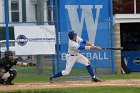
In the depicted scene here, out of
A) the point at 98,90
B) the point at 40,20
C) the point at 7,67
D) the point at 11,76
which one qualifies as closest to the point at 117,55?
the point at 40,20

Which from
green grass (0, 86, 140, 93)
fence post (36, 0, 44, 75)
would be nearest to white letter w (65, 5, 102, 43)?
fence post (36, 0, 44, 75)

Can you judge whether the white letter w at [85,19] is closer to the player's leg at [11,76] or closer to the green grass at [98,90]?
the player's leg at [11,76]

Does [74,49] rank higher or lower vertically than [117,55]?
higher

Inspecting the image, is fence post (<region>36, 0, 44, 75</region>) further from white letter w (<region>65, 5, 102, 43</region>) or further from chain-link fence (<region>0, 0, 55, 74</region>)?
white letter w (<region>65, 5, 102, 43</region>)

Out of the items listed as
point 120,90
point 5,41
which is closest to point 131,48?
point 5,41

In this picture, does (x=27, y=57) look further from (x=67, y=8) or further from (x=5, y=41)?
(x=67, y=8)

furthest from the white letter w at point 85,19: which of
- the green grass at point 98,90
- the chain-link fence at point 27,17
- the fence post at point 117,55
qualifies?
the green grass at point 98,90

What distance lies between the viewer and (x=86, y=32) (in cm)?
2036

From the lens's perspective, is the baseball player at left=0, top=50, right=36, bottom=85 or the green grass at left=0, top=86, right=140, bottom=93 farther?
the baseball player at left=0, top=50, right=36, bottom=85

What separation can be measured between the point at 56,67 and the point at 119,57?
10.9 feet

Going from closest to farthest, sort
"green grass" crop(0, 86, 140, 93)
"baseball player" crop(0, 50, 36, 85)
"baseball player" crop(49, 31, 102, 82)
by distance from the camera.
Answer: "green grass" crop(0, 86, 140, 93) → "baseball player" crop(0, 50, 36, 85) → "baseball player" crop(49, 31, 102, 82)

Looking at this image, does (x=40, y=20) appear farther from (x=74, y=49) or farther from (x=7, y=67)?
(x=7, y=67)

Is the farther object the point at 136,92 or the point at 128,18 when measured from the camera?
the point at 128,18

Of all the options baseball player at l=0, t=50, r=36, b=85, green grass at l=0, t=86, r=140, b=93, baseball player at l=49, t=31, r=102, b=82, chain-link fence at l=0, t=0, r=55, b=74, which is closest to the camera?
green grass at l=0, t=86, r=140, b=93
